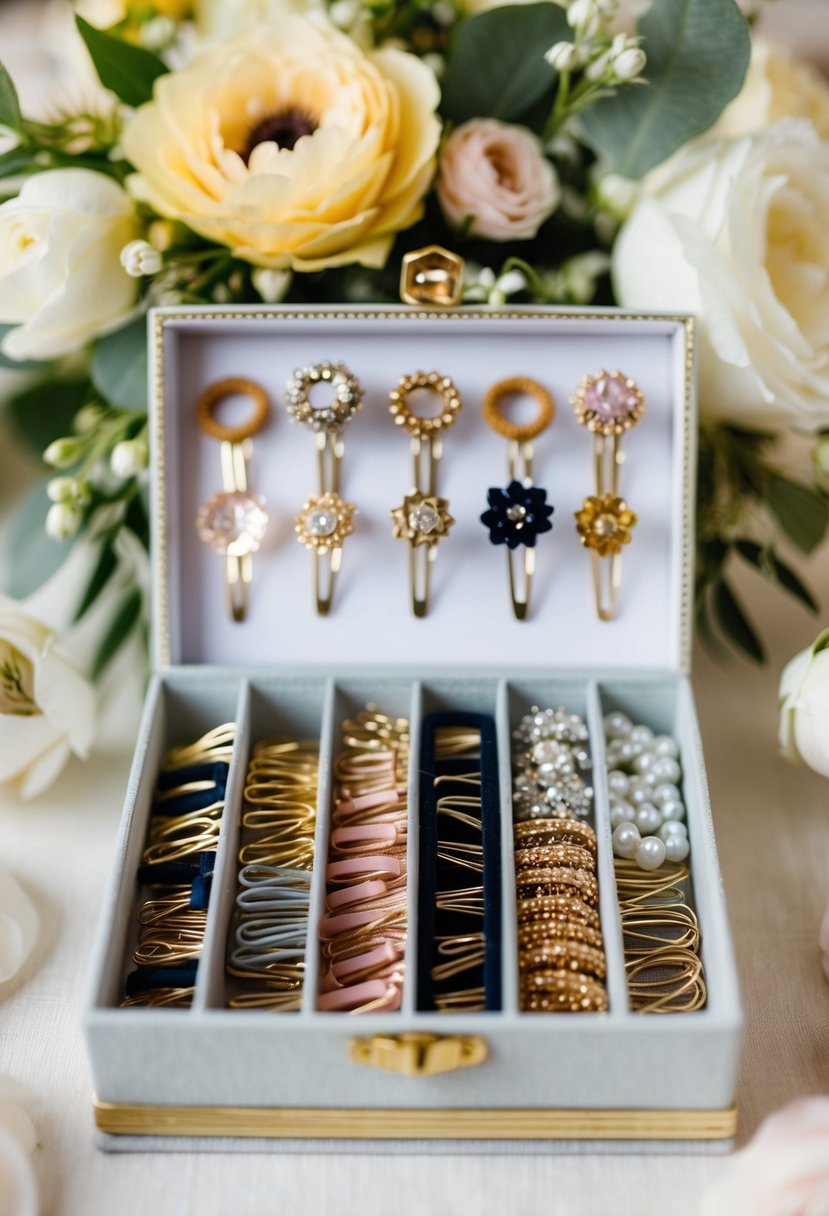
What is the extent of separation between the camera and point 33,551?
5.63 ft

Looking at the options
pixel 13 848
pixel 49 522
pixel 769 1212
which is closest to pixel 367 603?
pixel 49 522

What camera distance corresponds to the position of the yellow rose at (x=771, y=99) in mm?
1659

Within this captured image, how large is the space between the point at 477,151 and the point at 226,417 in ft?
1.61

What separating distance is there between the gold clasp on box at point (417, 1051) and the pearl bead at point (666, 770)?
0.50 m

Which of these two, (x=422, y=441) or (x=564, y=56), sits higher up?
(x=564, y=56)

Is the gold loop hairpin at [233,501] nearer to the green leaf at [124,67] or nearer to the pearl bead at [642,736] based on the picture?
the green leaf at [124,67]

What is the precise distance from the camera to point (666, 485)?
1587 millimetres

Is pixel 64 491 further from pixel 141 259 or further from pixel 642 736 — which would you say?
pixel 642 736

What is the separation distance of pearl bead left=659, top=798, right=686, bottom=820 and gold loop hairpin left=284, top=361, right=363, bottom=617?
20.8 inches

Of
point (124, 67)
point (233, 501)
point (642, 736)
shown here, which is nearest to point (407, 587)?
point (233, 501)

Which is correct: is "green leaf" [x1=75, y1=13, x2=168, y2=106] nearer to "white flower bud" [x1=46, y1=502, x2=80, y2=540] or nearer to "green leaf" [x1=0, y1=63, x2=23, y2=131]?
"green leaf" [x1=0, y1=63, x2=23, y2=131]

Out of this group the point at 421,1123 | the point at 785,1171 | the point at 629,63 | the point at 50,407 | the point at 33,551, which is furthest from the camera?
the point at 50,407

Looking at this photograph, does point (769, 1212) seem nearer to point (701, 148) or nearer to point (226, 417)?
point (226, 417)

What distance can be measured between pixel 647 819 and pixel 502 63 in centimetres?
103
